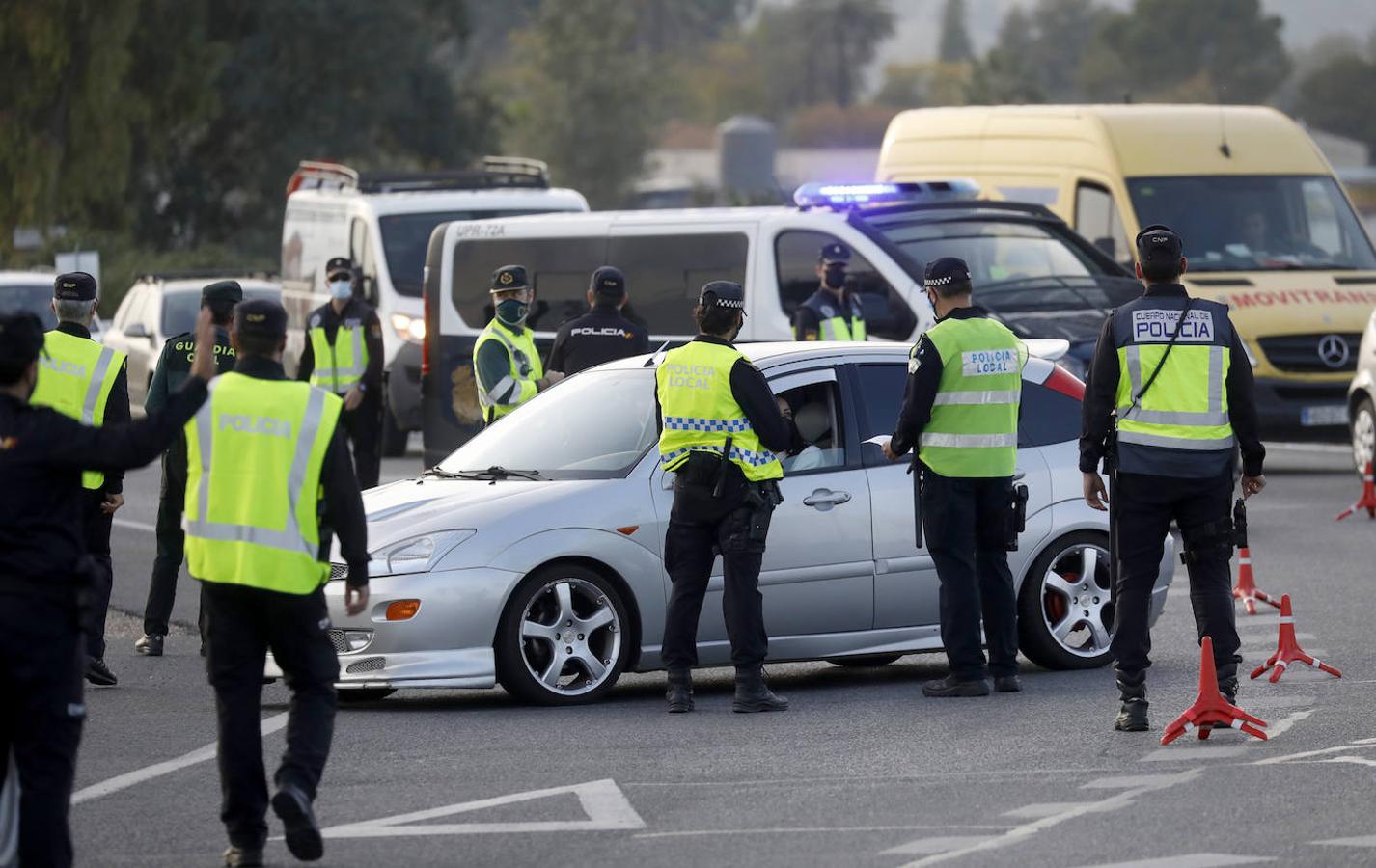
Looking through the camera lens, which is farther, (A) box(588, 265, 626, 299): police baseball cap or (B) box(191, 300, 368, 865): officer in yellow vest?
(A) box(588, 265, 626, 299): police baseball cap

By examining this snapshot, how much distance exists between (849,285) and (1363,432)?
4814mm

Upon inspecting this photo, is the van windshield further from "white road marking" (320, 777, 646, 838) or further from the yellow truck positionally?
"white road marking" (320, 777, 646, 838)

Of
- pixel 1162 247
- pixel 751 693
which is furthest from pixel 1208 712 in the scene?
pixel 751 693

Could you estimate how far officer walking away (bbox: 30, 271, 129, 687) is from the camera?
400 inches

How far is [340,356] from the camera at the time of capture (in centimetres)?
1537

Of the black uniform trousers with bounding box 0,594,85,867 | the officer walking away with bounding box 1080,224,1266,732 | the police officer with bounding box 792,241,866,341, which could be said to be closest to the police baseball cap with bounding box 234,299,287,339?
the black uniform trousers with bounding box 0,594,85,867

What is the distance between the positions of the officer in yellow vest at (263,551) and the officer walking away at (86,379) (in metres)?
3.04

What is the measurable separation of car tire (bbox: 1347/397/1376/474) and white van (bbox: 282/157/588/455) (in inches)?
268

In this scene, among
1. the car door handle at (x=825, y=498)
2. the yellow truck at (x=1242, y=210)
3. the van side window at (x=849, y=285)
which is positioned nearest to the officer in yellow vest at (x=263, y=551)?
the car door handle at (x=825, y=498)

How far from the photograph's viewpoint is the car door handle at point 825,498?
407 inches

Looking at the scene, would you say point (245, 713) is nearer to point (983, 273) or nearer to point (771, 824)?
point (771, 824)

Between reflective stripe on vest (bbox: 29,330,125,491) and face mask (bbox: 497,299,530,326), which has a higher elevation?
face mask (bbox: 497,299,530,326)

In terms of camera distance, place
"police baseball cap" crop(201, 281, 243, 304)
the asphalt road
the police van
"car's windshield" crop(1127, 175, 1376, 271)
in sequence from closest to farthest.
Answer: the asphalt road < "police baseball cap" crop(201, 281, 243, 304) < the police van < "car's windshield" crop(1127, 175, 1376, 271)

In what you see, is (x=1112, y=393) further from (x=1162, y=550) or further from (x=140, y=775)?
(x=140, y=775)
